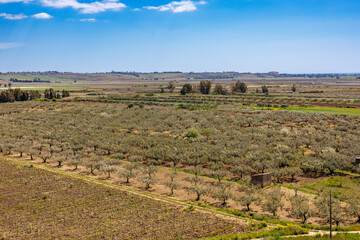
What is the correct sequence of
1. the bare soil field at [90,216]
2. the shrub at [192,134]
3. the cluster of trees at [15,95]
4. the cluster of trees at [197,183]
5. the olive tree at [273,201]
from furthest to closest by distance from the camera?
the cluster of trees at [15,95] < the shrub at [192,134] < the olive tree at [273,201] < the cluster of trees at [197,183] < the bare soil field at [90,216]

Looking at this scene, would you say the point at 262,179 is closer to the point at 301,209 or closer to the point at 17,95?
the point at 301,209

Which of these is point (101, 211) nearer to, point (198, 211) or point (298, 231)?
point (198, 211)

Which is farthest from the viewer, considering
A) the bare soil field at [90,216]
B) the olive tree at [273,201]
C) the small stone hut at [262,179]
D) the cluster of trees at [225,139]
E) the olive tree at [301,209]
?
the cluster of trees at [225,139]

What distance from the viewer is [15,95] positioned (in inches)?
4872

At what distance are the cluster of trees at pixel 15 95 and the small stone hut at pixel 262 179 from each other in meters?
122

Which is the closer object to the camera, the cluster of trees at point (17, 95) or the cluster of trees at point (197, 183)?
the cluster of trees at point (197, 183)

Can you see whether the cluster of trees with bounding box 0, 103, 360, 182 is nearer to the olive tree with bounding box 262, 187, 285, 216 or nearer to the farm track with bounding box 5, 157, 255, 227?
the olive tree with bounding box 262, 187, 285, 216

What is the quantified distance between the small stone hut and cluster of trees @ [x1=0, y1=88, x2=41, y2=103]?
122m

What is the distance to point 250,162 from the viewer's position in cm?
3672

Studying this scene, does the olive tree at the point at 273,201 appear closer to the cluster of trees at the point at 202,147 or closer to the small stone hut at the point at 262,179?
the cluster of trees at the point at 202,147

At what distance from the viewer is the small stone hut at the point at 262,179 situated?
29656 mm

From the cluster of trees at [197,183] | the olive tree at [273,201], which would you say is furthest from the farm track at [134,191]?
the olive tree at [273,201]

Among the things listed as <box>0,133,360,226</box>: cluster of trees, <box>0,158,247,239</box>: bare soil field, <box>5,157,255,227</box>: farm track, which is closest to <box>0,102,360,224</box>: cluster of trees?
<box>0,133,360,226</box>: cluster of trees

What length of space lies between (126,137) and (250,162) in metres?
24.8
